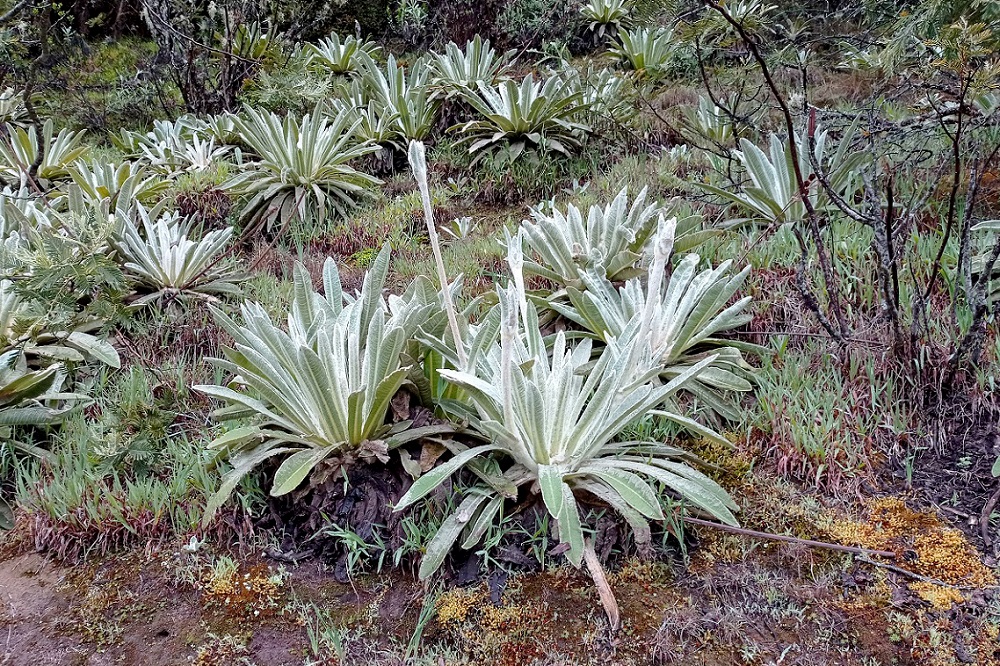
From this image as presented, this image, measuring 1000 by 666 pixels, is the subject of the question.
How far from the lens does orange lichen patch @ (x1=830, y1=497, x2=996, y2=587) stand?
6.21 ft

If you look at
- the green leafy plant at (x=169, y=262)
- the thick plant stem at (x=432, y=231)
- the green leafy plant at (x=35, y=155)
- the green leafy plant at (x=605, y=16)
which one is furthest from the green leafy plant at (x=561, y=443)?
the green leafy plant at (x=605, y=16)

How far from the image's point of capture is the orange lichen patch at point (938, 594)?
1.81 metres

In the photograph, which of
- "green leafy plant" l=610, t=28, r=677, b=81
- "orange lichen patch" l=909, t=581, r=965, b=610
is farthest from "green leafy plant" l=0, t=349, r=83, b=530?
"green leafy plant" l=610, t=28, r=677, b=81

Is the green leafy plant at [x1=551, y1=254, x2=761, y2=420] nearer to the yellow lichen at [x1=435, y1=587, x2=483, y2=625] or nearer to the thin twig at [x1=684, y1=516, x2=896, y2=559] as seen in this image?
the thin twig at [x1=684, y1=516, x2=896, y2=559]

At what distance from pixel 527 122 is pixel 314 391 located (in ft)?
10.5

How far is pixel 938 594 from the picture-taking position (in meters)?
1.83

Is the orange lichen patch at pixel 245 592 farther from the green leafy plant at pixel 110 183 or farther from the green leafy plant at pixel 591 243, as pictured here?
the green leafy plant at pixel 110 183

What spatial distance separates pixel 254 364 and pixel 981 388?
2.42 meters

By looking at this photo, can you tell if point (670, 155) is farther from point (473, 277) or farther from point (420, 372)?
point (420, 372)

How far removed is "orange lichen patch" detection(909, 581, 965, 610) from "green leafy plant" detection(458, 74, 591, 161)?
357cm

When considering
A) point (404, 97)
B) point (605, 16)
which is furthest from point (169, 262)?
point (605, 16)

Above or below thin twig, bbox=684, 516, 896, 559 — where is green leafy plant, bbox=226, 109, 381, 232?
above

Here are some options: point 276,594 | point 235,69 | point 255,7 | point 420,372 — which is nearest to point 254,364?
point 420,372

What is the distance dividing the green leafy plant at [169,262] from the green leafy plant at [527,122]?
6.67 feet
